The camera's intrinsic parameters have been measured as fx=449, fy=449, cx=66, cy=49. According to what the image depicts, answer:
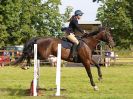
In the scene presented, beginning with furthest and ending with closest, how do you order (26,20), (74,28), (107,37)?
1. (26,20)
2. (107,37)
3. (74,28)

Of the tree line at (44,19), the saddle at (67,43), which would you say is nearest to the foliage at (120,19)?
the tree line at (44,19)

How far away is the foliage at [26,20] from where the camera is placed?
50281 mm

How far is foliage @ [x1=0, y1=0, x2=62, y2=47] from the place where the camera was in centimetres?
5028

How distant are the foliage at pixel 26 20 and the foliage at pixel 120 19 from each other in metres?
9.61

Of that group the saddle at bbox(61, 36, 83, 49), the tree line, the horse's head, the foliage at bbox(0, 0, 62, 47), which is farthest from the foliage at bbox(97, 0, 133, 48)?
the saddle at bbox(61, 36, 83, 49)

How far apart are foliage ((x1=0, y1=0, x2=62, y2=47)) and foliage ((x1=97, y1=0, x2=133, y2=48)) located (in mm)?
9615

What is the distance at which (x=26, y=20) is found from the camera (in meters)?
53.0

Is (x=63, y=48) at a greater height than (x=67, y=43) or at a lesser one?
lesser

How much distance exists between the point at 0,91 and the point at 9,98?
6.92 ft

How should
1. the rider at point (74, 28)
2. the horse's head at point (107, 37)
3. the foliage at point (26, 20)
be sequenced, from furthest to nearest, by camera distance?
1. the foliage at point (26, 20)
2. the horse's head at point (107, 37)
3. the rider at point (74, 28)

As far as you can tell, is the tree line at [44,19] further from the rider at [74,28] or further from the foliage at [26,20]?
the rider at [74,28]

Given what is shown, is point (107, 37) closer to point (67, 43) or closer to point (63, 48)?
point (67, 43)

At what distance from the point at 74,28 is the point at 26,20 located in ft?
123

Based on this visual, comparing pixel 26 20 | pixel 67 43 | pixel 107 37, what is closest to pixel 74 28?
pixel 67 43
